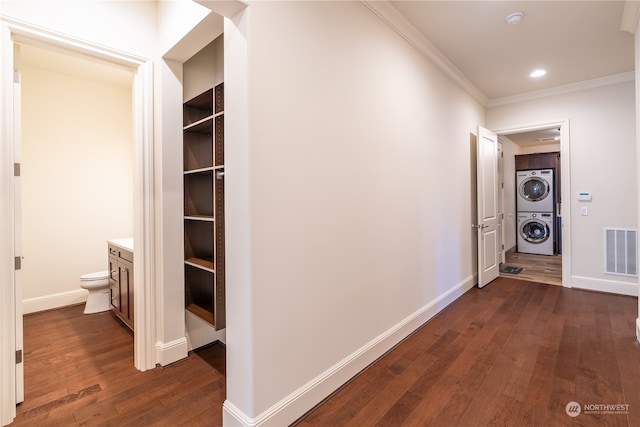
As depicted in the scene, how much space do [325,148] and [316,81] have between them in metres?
0.40

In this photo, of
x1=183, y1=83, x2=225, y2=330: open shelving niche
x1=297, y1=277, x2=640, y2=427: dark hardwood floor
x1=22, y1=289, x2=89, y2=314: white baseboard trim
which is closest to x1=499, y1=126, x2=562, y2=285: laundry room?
x1=297, y1=277, x2=640, y2=427: dark hardwood floor

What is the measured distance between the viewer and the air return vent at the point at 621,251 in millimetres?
3711

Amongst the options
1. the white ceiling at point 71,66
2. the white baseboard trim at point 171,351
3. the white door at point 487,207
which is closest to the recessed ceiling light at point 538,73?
the white door at point 487,207

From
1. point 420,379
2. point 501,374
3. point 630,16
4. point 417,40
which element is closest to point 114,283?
point 420,379

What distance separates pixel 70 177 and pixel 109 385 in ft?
9.25

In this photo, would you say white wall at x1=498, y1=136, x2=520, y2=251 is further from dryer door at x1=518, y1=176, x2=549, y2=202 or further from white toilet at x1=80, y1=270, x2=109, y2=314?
white toilet at x1=80, y1=270, x2=109, y2=314

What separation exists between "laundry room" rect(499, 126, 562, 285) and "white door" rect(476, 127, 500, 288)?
2036 millimetres

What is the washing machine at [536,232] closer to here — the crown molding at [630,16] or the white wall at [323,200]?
the crown molding at [630,16]

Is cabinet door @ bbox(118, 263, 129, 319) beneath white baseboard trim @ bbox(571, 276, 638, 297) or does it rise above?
above

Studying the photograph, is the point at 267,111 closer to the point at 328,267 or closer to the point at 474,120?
the point at 328,267

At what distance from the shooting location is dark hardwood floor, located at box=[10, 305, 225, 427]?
173 cm

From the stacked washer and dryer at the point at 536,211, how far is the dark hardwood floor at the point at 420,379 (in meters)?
3.79

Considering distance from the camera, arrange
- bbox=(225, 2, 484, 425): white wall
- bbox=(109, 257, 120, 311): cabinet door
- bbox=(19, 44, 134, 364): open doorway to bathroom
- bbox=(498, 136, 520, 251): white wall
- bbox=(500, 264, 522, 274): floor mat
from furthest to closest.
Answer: bbox=(498, 136, 520, 251): white wall < bbox=(500, 264, 522, 274): floor mat < bbox=(19, 44, 134, 364): open doorway to bathroom < bbox=(109, 257, 120, 311): cabinet door < bbox=(225, 2, 484, 425): white wall

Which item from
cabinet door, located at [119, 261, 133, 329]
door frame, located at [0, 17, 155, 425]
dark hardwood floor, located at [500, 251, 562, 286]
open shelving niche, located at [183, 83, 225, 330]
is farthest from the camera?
dark hardwood floor, located at [500, 251, 562, 286]
